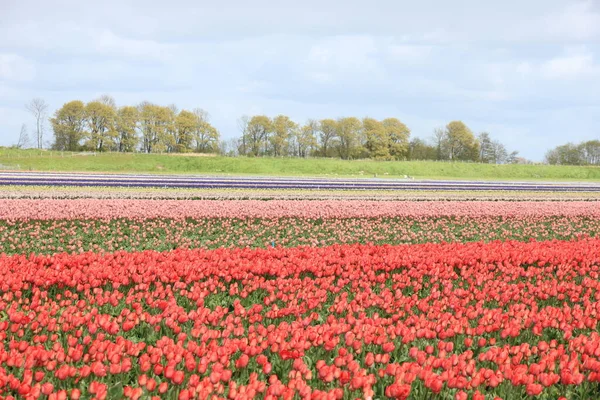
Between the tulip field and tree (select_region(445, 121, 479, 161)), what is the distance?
9168 cm

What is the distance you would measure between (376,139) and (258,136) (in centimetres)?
2050

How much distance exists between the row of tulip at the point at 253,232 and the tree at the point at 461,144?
86981mm

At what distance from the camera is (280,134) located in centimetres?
9938

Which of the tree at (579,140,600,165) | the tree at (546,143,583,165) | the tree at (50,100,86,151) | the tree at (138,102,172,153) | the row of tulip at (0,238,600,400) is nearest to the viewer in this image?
the row of tulip at (0,238,600,400)

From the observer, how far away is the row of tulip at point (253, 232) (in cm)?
1347

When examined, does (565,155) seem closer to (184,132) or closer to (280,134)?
(280,134)

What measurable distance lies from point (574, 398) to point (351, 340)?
1935 mm

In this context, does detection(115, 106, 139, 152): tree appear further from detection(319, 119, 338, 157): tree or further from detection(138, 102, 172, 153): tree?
detection(319, 119, 338, 157): tree

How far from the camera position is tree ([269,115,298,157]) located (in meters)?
98.4

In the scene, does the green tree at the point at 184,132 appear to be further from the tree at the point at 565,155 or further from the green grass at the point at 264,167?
the tree at the point at 565,155

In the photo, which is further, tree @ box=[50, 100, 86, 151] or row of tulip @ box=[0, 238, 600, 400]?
tree @ box=[50, 100, 86, 151]

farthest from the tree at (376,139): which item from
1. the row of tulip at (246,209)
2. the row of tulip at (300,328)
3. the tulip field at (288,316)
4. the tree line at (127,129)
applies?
the row of tulip at (300,328)

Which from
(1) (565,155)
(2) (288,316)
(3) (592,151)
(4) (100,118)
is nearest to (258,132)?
(4) (100,118)

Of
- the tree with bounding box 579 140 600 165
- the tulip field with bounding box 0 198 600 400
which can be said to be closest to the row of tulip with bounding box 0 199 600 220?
the tulip field with bounding box 0 198 600 400
